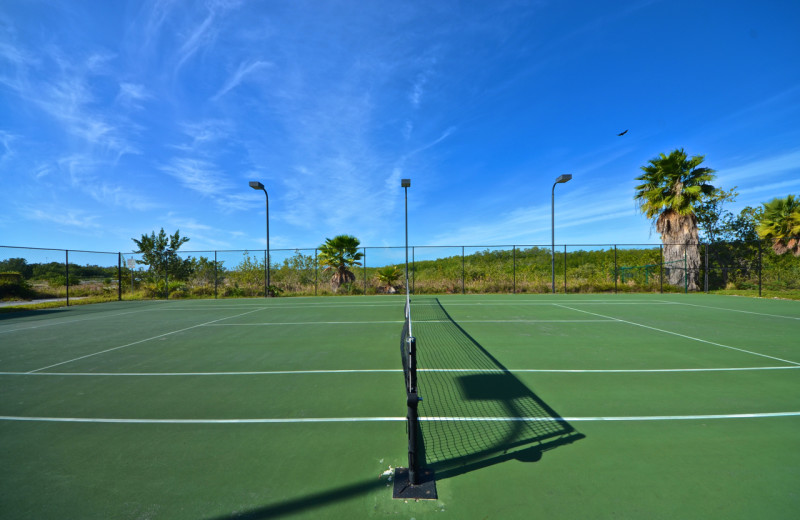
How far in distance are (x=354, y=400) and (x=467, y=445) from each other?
1513 millimetres

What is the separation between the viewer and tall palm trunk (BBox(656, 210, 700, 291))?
18.9 metres

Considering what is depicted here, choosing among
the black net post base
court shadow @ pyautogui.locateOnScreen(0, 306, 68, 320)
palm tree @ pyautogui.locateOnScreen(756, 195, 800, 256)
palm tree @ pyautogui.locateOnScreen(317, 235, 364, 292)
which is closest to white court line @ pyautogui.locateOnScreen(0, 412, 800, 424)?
the black net post base

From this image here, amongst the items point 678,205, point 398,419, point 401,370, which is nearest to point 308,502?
point 398,419

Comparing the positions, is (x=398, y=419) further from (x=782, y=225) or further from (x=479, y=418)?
(x=782, y=225)

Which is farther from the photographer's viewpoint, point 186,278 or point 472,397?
point 186,278

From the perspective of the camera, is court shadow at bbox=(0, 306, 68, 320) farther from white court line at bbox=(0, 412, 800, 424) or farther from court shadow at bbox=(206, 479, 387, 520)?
court shadow at bbox=(206, 479, 387, 520)

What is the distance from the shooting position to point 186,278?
20750 millimetres

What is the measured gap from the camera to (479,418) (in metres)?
3.40

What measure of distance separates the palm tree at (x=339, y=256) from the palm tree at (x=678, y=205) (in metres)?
17.4

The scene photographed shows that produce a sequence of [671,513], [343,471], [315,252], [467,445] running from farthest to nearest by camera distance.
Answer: [315,252], [467,445], [343,471], [671,513]

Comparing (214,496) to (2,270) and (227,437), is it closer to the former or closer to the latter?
(227,437)

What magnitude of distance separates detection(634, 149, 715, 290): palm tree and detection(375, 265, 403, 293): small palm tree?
15294 millimetres

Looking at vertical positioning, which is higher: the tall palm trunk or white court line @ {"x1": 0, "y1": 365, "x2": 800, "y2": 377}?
the tall palm trunk

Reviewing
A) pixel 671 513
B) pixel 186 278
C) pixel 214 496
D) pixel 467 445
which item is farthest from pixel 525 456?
pixel 186 278
